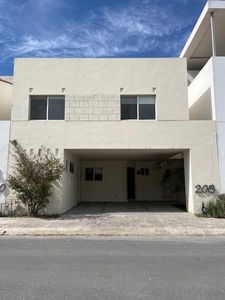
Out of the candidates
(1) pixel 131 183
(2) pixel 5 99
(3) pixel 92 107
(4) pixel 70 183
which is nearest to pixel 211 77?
(3) pixel 92 107

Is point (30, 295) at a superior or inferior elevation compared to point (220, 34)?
inferior

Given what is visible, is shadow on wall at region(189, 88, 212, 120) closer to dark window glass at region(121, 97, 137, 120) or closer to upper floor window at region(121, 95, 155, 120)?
upper floor window at region(121, 95, 155, 120)

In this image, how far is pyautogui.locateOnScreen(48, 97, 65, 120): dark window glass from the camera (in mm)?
12852

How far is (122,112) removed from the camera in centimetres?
1291

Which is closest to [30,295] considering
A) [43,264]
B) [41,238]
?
[43,264]

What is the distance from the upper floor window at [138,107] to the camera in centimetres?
1290

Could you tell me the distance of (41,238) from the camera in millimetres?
8086

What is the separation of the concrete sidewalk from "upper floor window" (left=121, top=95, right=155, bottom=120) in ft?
15.6

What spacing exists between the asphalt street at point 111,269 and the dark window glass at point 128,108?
6.57 metres

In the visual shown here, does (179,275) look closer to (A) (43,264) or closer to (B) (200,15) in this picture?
(A) (43,264)

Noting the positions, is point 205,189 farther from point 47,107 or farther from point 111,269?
point 47,107

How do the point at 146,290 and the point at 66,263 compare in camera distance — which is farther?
the point at 66,263

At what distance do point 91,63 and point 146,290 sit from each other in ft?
36.9

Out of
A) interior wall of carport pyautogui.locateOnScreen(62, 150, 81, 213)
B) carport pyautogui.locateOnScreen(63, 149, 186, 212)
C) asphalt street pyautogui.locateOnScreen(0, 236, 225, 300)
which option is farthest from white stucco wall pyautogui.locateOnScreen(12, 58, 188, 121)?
asphalt street pyautogui.locateOnScreen(0, 236, 225, 300)
